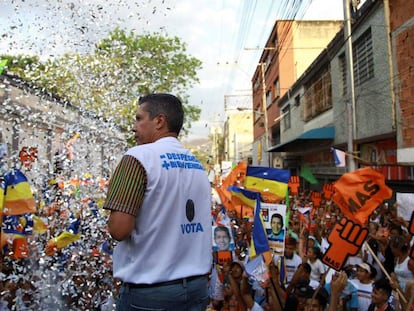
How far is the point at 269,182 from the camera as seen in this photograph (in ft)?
20.7

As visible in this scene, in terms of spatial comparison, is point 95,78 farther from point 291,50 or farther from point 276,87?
point 276,87

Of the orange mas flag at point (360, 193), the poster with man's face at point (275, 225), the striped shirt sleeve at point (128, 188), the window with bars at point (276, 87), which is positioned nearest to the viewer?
the striped shirt sleeve at point (128, 188)

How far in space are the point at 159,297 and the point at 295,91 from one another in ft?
71.1

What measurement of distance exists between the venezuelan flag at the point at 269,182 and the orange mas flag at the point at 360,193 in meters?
1.25

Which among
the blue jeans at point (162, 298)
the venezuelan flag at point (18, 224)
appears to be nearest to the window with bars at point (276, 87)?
the venezuelan flag at point (18, 224)

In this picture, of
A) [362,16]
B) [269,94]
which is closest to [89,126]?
[362,16]

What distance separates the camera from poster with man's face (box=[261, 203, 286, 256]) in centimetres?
529

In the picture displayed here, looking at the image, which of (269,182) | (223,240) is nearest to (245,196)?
(269,182)

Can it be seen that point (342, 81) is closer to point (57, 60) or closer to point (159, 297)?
point (57, 60)

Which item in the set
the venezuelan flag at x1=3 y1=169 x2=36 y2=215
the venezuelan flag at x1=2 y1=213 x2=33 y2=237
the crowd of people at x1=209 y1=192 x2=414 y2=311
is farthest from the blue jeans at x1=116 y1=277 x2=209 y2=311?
the crowd of people at x1=209 y1=192 x2=414 y2=311

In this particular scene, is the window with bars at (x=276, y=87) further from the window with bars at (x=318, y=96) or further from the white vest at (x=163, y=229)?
the white vest at (x=163, y=229)

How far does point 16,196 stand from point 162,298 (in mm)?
1686

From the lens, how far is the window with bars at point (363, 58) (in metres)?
11.8

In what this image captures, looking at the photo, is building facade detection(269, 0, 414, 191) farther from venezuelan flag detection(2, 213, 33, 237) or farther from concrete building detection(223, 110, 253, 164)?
concrete building detection(223, 110, 253, 164)
